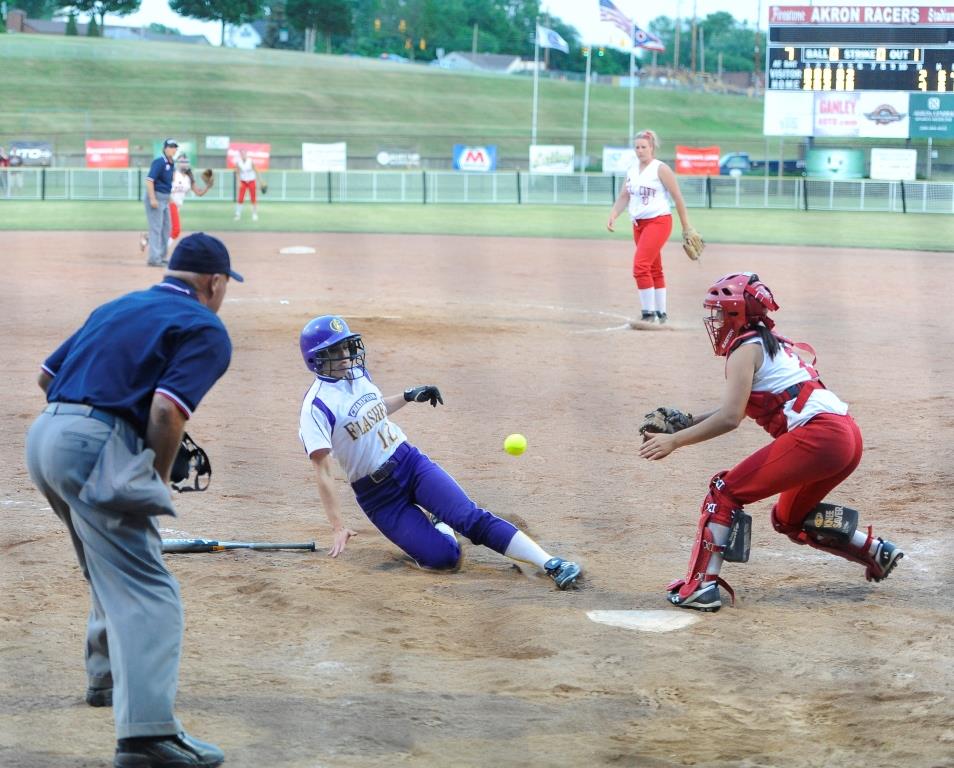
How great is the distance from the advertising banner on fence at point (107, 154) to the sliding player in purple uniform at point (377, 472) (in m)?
45.0

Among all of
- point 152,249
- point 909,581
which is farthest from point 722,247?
point 909,581

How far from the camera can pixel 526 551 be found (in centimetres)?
581

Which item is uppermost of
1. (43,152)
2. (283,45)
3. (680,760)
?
(283,45)

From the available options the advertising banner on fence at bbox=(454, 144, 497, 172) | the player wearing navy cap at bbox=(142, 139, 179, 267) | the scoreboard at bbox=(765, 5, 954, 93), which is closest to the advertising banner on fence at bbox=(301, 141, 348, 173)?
the advertising banner on fence at bbox=(454, 144, 497, 172)

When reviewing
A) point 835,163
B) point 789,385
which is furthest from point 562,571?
point 835,163

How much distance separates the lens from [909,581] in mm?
5859

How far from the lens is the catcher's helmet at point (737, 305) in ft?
17.5

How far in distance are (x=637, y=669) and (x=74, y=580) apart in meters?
2.70

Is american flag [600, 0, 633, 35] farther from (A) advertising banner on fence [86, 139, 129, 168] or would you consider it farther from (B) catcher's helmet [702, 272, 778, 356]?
(B) catcher's helmet [702, 272, 778, 356]

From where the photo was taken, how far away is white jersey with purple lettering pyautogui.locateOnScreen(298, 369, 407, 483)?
19.4 feet

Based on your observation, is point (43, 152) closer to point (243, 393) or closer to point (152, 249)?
point (152, 249)

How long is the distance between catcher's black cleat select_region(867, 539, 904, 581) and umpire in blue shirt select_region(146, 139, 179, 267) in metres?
15.1

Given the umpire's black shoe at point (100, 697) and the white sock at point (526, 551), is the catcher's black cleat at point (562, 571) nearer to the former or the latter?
the white sock at point (526, 551)

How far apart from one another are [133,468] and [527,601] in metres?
2.28
